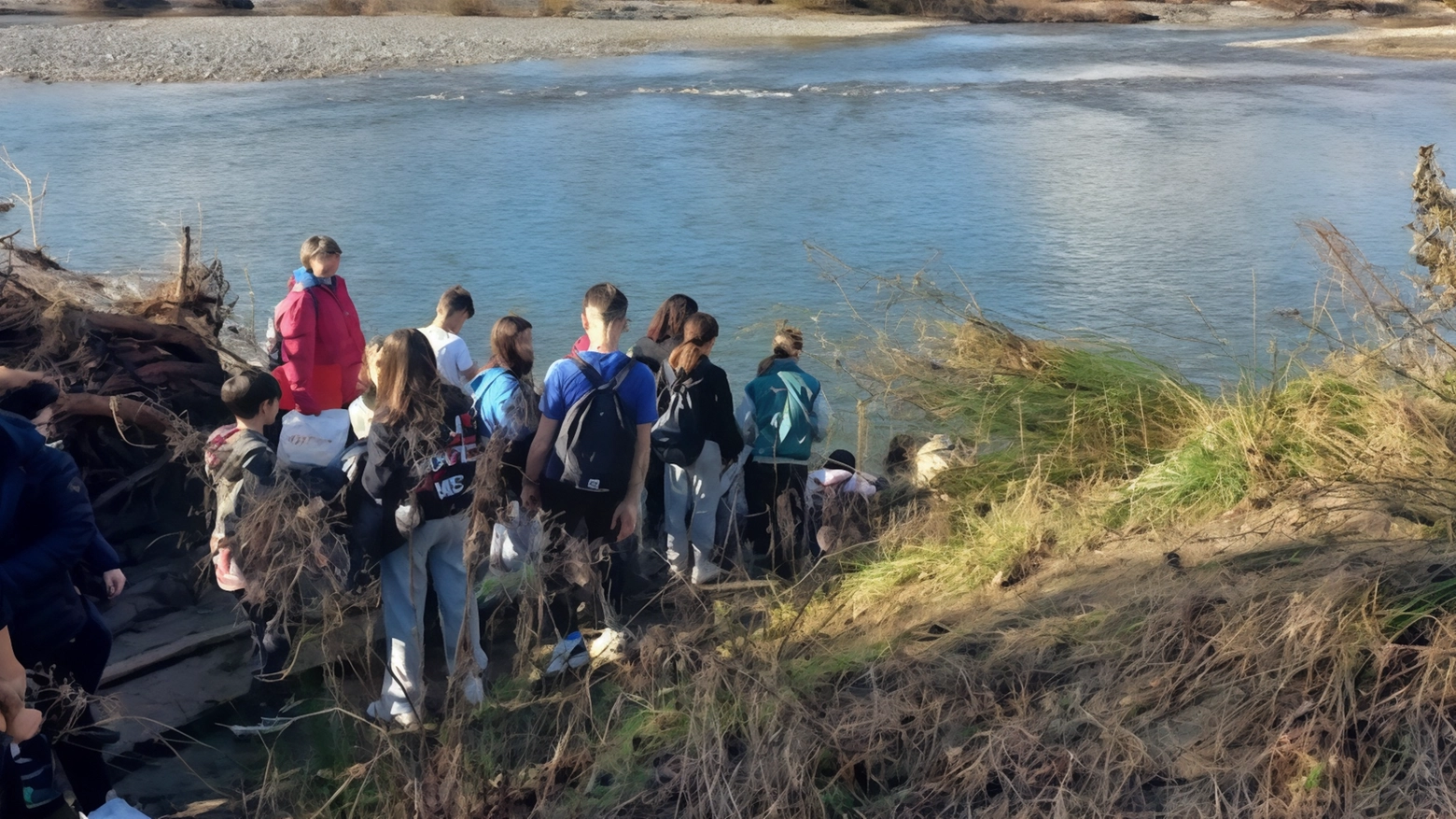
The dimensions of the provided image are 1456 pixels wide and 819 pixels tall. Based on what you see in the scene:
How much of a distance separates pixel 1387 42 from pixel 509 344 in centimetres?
3026

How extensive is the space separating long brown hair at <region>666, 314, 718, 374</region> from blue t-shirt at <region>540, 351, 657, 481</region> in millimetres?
514

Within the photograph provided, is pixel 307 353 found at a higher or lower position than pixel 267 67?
lower

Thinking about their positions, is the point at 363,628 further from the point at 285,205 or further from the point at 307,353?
the point at 285,205

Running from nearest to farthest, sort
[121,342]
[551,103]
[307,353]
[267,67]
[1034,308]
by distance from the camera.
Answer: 1. [307,353]
2. [121,342]
3. [1034,308]
4. [551,103]
5. [267,67]

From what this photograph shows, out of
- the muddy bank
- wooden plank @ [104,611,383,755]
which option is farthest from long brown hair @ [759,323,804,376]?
the muddy bank

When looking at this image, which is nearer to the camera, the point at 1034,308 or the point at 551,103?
the point at 1034,308

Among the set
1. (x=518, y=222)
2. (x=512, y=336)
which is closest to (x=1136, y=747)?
(x=512, y=336)

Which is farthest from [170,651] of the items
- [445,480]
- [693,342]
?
[693,342]

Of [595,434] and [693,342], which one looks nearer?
[595,434]

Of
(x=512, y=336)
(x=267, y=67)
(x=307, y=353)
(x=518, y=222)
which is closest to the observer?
(x=512, y=336)

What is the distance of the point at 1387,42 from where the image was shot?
2894 cm

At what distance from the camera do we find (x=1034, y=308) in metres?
10.3

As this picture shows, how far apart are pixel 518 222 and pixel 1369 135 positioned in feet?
39.8

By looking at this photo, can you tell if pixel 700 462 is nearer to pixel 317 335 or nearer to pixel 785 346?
pixel 785 346
